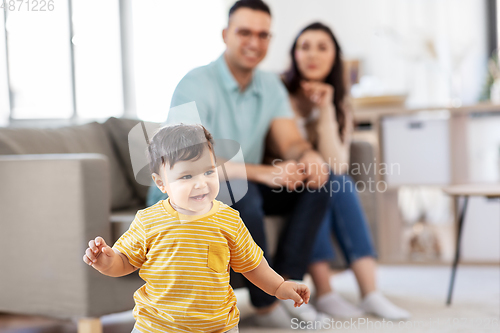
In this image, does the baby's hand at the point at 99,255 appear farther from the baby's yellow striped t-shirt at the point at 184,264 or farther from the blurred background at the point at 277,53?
the blurred background at the point at 277,53

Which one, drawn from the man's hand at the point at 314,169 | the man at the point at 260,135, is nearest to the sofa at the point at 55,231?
the man at the point at 260,135

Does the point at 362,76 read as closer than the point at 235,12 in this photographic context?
No

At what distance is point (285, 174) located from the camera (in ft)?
3.42

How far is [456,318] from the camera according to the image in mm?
1013

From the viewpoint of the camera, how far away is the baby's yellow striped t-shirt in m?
0.56

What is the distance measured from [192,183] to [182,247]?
76 mm

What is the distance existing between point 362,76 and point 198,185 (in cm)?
280

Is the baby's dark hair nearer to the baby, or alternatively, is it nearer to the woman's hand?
the baby

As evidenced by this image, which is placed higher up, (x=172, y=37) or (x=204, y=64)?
(x=172, y=37)

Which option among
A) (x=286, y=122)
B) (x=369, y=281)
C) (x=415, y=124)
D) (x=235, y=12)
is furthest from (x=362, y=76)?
(x=235, y=12)

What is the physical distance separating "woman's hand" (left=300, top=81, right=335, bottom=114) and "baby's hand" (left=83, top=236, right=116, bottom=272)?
3.44ft

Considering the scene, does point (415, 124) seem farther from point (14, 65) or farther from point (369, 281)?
point (14, 65)

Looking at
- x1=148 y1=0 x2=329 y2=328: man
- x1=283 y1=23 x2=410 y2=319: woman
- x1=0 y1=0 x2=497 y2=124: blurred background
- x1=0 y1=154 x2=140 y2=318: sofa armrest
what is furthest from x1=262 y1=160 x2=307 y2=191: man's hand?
x1=0 y1=0 x2=497 y2=124: blurred background

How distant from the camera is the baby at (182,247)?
554 mm
